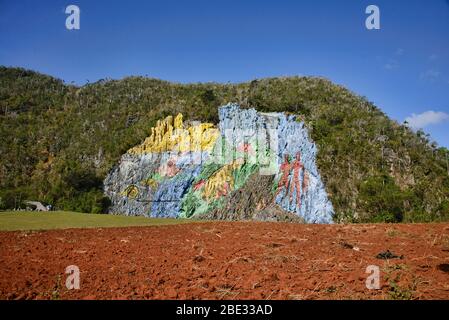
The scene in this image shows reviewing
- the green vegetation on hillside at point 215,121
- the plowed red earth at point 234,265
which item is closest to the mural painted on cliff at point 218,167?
the green vegetation on hillside at point 215,121

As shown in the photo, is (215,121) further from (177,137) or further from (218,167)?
(218,167)

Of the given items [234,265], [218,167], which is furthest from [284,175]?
[234,265]

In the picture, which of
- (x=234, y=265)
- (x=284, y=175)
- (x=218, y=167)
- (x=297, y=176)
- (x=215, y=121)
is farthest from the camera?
(x=215, y=121)

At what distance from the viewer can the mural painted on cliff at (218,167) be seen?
133 feet

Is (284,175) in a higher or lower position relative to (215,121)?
lower

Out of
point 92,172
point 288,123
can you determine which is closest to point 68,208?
point 92,172

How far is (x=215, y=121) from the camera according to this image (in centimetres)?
4747

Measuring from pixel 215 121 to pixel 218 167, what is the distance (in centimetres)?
694

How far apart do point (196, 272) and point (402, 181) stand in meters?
42.5

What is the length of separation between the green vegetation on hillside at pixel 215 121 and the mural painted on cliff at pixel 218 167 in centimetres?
189

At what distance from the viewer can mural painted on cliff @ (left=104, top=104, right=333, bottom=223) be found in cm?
4050

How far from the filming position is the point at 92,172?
52.3 metres

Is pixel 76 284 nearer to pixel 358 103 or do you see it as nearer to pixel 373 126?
pixel 373 126

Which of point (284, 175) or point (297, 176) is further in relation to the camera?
point (284, 175)
